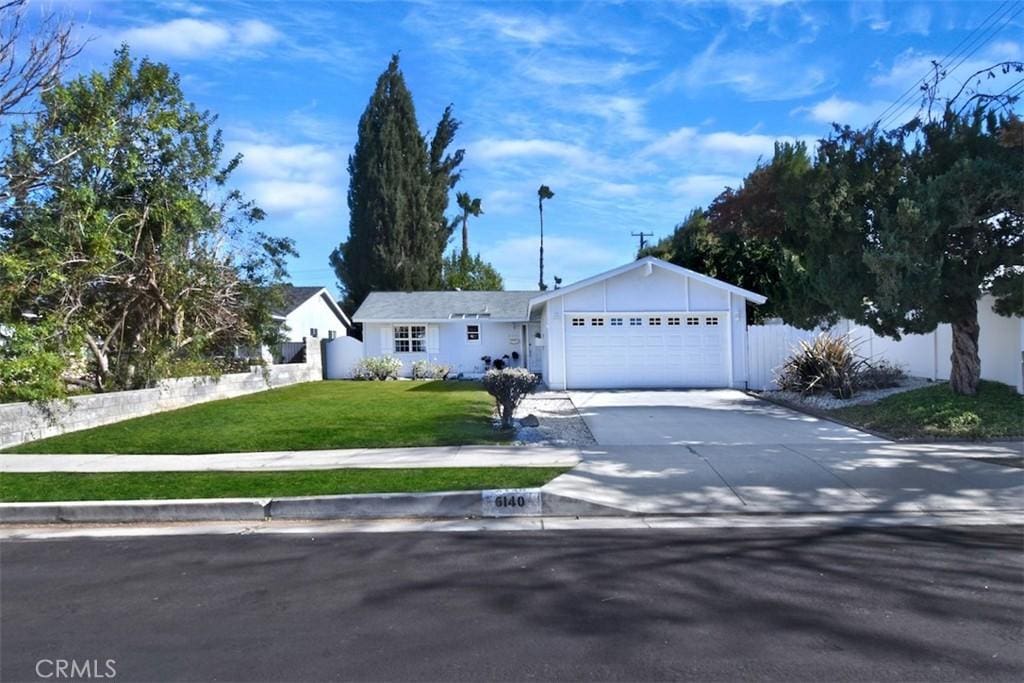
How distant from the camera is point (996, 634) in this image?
4.16m

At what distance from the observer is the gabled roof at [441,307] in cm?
2719

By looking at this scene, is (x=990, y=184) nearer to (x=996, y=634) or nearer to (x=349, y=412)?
(x=996, y=634)

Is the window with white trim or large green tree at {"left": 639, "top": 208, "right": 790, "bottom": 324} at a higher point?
large green tree at {"left": 639, "top": 208, "right": 790, "bottom": 324}

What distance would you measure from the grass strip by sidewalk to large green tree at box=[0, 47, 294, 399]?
13.1ft

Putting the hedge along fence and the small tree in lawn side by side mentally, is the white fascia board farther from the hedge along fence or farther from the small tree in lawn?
the small tree in lawn

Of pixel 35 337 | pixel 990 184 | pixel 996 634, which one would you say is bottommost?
pixel 996 634

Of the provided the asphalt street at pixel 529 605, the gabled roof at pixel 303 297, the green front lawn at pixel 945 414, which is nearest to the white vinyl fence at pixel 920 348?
the green front lawn at pixel 945 414

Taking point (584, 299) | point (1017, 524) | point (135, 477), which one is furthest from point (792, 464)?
point (584, 299)

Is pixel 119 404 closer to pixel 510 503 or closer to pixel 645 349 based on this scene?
pixel 510 503

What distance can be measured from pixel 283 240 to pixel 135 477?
36.4 ft

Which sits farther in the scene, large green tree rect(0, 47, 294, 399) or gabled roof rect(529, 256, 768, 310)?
gabled roof rect(529, 256, 768, 310)

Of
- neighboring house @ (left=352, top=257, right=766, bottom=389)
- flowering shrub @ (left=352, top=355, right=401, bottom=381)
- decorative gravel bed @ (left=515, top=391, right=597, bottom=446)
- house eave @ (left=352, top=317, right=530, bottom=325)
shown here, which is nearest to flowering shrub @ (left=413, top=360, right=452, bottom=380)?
flowering shrub @ (left=352, top=355, right=401, bottom=381)

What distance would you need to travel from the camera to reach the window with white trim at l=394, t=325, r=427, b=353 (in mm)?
27672

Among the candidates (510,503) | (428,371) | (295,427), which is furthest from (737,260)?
(510,503)
